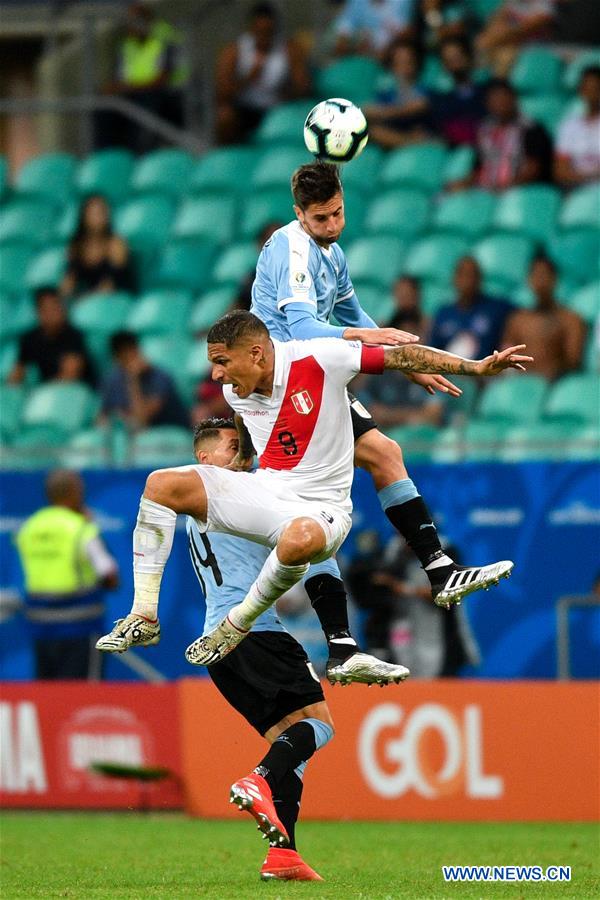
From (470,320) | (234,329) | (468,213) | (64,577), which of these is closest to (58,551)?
(64,577)

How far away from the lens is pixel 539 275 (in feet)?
52.2

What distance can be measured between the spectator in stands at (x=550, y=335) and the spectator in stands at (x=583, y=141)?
83.5 inches

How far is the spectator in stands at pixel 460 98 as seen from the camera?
1842 centimetres

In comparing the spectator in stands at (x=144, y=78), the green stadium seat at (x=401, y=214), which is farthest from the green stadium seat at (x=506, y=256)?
the spectator in stands at (x=144, y=78)

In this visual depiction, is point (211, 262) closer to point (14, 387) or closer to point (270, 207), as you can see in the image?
point (270, 207)

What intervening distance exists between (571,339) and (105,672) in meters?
5.01

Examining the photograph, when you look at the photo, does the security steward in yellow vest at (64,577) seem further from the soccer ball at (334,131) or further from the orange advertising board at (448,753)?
the soccer ball at (334,131)

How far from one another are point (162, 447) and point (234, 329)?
7.15m

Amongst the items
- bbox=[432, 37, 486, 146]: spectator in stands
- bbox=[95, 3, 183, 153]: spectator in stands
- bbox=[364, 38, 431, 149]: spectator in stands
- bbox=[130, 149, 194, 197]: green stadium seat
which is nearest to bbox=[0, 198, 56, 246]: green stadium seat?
bbox=[95, 3, 183, 153]: spectator in stands

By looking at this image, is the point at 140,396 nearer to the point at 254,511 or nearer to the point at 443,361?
the point at 254,511

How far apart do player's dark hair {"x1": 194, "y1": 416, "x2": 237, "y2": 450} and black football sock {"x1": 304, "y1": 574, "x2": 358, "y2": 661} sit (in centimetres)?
94

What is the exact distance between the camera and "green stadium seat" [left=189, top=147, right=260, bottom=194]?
20.2 metres

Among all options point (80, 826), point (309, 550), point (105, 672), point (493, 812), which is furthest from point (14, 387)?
point (309, 550)

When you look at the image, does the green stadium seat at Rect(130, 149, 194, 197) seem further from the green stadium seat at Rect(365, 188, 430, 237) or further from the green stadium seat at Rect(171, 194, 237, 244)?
the green stadium seat at Rect(365, 188, 430, 237)
